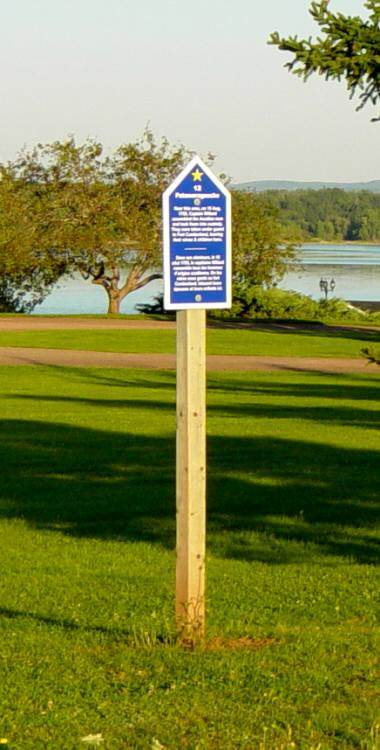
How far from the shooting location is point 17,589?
980 cm

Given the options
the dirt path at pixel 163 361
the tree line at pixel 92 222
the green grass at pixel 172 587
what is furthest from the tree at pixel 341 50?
the tree line at pixel 92 222

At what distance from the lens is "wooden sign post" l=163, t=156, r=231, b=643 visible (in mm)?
7312

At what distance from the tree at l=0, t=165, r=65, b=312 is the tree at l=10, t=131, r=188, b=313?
19.2 inches

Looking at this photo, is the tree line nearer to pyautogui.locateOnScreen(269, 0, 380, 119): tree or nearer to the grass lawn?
the grass lawn

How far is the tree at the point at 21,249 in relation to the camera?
188 ft

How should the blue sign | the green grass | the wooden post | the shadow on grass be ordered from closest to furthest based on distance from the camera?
the green grass → the blue sign → the wooden post → the shadow on grass

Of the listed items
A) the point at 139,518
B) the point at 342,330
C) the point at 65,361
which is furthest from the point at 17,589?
the point at 342,330

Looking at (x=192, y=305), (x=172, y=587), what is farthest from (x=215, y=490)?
(x=192, y=305)

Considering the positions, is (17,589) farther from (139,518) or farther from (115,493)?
(115,493)

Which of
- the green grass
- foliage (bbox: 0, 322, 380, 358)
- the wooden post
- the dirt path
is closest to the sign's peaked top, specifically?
the wooden post

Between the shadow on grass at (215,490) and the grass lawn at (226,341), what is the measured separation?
1959 centimetres

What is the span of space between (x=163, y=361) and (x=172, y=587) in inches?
1046

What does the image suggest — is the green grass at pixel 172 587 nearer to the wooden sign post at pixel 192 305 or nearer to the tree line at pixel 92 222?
the wooden sign post at pixel 192 305

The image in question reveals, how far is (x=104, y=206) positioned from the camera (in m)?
58.1
